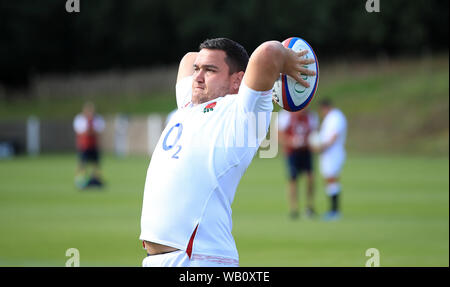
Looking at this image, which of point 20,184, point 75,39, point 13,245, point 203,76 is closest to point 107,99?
point 75,39

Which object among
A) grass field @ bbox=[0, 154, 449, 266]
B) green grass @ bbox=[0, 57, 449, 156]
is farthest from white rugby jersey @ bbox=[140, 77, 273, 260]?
green grass @ bbox=[0, 57, 449, 156]

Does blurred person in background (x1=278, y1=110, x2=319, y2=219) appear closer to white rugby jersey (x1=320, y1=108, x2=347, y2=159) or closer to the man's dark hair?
white rugby jersey (x1=320, y1=108, x2=347, y2=159)

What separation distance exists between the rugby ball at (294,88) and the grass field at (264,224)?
20.5 ft

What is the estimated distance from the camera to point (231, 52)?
4.66 meters

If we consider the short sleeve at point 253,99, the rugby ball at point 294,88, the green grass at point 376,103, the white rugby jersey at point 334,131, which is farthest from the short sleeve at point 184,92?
the green grass at point 376,103

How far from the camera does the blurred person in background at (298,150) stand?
53.8 feet

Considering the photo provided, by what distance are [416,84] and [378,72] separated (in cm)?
540

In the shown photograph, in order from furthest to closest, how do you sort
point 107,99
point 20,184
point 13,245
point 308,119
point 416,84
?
point 107,99 → point 416,84 → point 20,184 → point 308,119 → point 13,245

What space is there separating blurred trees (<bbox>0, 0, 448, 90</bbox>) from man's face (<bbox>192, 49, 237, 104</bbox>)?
4579 centimetres

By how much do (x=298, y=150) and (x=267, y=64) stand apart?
12555 mm

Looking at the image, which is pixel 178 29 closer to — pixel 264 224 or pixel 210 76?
pixel 264 224

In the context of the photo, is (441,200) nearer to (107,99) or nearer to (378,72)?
(378,72)

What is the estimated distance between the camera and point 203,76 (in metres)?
4.65

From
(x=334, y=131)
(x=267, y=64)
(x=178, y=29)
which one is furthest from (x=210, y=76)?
(x=178, y=29)
